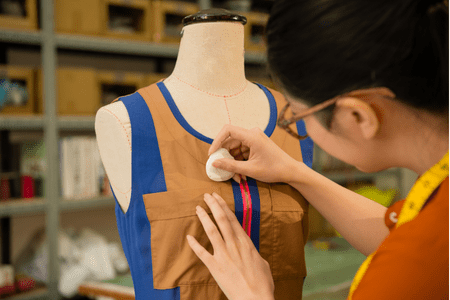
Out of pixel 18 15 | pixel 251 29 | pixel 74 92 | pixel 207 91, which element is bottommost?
pixel 207 91

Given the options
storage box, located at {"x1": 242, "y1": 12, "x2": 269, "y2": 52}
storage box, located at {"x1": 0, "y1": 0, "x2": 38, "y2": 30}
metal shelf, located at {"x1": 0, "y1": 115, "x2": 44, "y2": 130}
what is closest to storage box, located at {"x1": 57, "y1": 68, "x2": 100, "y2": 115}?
metal shelf, located at {"x1": 0, "y1": 115, "x2": 44, "y2": 130}

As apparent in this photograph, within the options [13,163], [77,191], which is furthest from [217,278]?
[13,163]

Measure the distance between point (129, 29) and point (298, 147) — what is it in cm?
172

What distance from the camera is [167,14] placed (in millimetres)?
2529

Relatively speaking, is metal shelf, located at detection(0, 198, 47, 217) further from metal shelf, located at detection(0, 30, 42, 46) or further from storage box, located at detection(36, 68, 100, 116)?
metal shelf, located at detection(0, 30, 42, 46)

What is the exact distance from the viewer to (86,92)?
2.09 meters

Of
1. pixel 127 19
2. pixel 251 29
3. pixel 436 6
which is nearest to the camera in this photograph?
pixel 436 6

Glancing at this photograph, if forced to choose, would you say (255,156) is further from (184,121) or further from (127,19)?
(127,19)

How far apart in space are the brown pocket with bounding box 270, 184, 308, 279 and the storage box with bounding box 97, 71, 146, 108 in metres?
1.56

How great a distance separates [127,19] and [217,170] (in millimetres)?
1813

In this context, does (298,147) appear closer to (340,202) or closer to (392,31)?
(340,202)

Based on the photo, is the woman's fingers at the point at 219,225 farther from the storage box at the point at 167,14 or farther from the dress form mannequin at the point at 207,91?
the storage box at the point at 167,14

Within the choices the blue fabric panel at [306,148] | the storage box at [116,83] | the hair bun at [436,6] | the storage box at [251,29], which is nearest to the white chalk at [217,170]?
the blue fabric panel at [306,148]

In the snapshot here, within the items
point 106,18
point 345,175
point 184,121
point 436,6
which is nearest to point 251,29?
point 106,18
